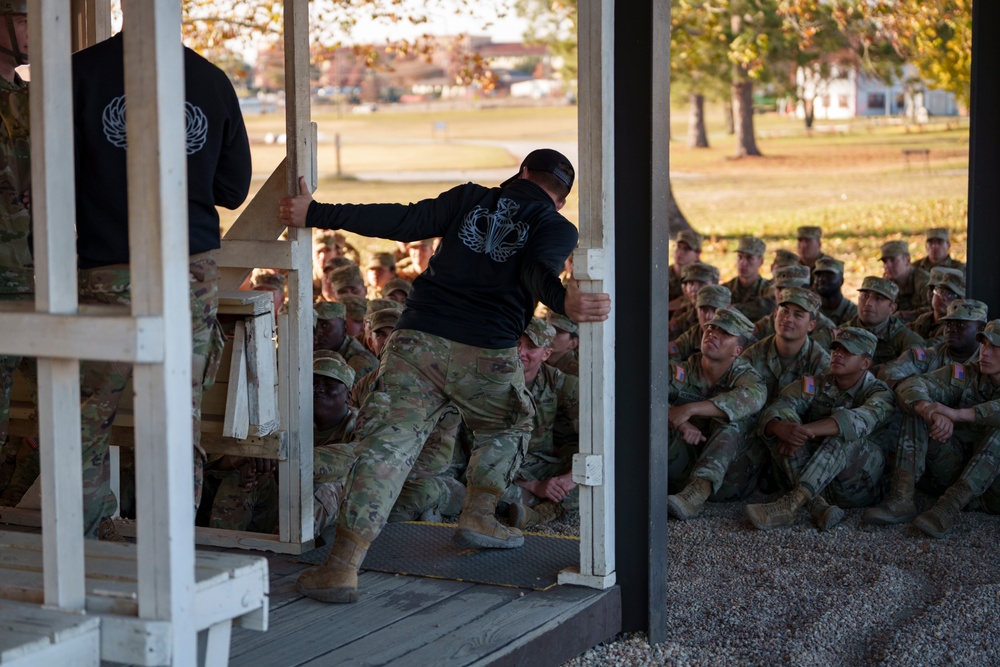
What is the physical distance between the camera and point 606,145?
197 inches

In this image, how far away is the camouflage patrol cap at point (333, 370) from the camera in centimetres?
693

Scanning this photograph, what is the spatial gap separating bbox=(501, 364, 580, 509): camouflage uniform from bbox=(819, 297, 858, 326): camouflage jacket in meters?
4.16

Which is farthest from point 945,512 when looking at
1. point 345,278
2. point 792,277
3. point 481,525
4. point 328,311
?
point 345,278

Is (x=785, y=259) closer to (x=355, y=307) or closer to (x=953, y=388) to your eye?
(x=953, y=388)

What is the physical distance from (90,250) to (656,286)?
6.90 ft

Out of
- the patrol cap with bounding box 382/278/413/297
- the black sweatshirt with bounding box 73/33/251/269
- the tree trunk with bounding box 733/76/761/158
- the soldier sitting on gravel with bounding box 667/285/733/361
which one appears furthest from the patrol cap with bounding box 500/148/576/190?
the tree trunk with bounding box 733/76/761/158

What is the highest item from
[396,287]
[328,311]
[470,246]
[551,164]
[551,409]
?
[551,164]

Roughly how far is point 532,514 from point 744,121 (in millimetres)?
26674

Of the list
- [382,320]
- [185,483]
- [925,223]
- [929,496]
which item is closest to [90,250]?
[185,483]

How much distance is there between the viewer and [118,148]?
4145 mm

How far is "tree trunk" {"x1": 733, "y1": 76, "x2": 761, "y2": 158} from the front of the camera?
31.6 metres

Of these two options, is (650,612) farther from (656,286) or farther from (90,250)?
(90,250)

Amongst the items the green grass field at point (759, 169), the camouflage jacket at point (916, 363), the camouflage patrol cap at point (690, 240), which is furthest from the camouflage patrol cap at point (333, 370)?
the green grass field at point (759, 169)

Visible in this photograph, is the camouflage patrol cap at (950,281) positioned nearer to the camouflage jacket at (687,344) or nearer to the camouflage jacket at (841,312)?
the camouflage jacket at (841,312)
